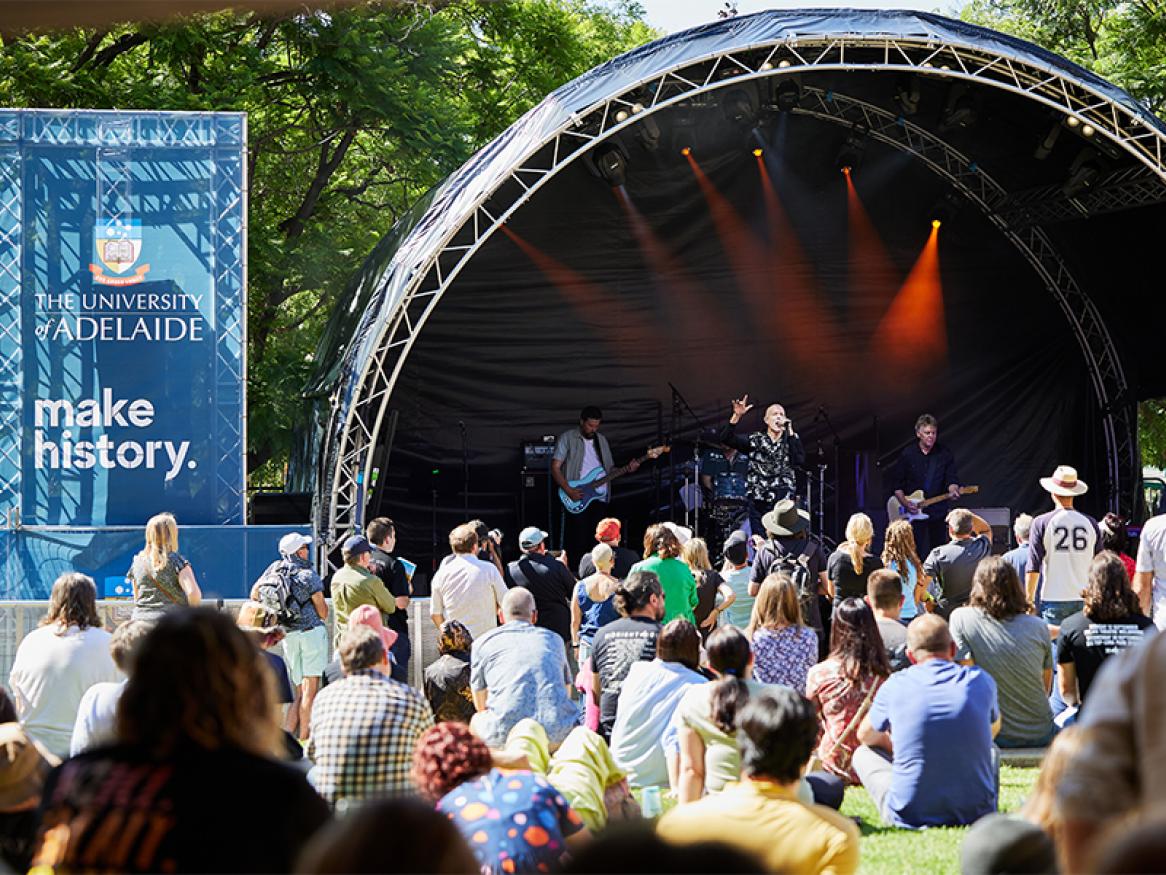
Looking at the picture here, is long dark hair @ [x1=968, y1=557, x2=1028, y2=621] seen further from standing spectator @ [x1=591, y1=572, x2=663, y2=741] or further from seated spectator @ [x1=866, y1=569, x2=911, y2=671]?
standing spectator @ [x1=591, y1=572, x2=663, y2=741]

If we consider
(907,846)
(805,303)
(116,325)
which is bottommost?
(907,846)

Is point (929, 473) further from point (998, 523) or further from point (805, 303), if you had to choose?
point (805, 303)

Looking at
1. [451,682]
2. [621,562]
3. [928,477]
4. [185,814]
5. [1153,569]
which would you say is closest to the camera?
[185,814]

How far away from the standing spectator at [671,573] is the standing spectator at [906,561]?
4.52 ft

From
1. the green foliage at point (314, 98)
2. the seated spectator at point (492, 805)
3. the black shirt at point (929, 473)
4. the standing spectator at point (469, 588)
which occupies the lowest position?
the seated spectator at point (492, 805)

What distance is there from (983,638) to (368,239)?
1449 centimetres

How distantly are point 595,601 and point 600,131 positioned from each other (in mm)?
5285

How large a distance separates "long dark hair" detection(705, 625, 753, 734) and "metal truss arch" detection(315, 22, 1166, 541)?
6701 millimetres

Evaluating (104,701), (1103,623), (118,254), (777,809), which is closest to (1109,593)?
(1103,623)

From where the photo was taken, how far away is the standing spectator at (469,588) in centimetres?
A: 892

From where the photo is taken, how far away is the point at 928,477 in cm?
1407

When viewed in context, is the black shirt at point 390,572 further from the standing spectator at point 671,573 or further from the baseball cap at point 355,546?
the standing spectator at point 671,573

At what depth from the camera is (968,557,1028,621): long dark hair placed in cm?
719

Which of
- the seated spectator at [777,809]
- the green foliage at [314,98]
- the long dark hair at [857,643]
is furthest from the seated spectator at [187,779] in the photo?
the green foliage at [314,98]
